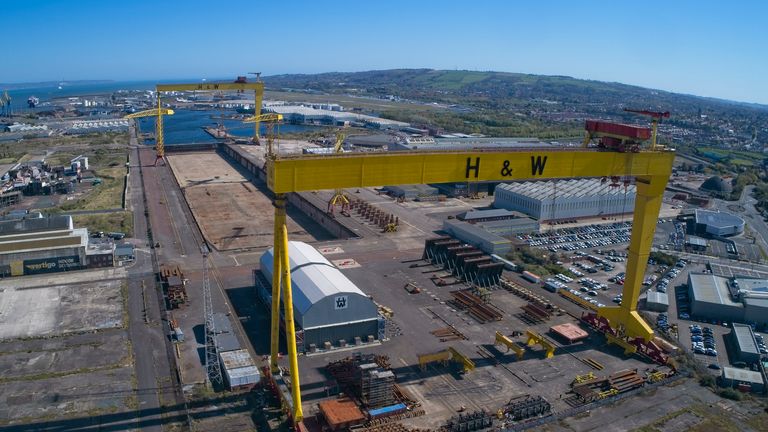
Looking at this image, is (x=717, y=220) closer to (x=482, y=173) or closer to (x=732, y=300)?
(x=732, y=300)

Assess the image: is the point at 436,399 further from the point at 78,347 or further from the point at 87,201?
the point at 87,201

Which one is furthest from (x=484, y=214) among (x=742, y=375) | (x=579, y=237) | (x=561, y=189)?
(x=742, y=375)

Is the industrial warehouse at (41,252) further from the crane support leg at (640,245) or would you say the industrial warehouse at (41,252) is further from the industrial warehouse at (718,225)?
the industrial warehouse at (718,225)

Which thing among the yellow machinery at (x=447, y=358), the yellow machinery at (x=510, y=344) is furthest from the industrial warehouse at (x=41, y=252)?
the yellow machinery at (x=510, y=344)

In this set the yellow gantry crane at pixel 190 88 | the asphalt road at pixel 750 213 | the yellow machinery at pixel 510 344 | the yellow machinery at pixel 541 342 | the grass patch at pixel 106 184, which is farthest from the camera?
the yellow gantry crane at pixel 190 88

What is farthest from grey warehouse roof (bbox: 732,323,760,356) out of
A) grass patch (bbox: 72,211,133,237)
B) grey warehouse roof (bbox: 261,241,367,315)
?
grass patch (bbox: 72,211,133,237)

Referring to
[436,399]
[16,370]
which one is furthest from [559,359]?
[16,370]

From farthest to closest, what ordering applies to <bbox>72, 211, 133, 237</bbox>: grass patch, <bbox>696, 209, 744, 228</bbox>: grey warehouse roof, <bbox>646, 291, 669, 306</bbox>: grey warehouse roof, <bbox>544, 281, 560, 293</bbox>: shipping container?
<bbox>696, 209, 744, 228</bbox>: grey warehouse roof, <bbox>72, 211, 133, 237</bbox>: grass patch, <bbox>544, 281, 560, 293</bbox>: shipping container, <bbox>646, 291, 669, 306</bbox>: grey warehouse roof

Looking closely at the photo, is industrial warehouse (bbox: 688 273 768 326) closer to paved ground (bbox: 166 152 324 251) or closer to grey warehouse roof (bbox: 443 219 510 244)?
grey warehouse roof (bbox: 443 219 510 244)
